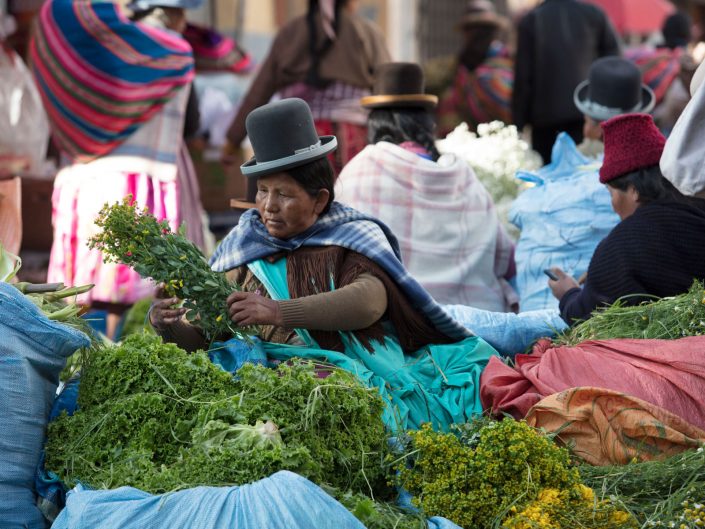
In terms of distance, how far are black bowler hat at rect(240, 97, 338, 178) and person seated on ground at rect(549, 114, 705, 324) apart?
3.87 feet

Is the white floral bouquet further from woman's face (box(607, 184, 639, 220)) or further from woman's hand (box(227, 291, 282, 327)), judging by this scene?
woman's hand (box(227, 291, 282, 327))

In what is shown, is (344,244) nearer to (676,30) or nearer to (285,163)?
(285,163)

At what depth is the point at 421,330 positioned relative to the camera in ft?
14.0

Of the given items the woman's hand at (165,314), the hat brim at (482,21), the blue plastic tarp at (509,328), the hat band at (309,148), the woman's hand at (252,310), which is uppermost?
the hat band at (309,148)

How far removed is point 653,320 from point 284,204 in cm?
134

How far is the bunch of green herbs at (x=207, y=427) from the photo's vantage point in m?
3.21

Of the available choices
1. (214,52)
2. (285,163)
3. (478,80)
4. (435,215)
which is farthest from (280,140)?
(478,80)

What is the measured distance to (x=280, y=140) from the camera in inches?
160

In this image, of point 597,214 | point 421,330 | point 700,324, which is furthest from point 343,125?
point 700,324

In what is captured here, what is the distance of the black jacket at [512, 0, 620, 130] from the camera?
903 centimetres

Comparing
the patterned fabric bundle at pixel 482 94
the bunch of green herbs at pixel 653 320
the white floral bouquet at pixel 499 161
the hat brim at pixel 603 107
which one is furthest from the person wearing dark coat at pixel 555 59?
the bunch of green herbs at pixel 653 320

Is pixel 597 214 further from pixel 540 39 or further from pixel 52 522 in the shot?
pixel 540 39

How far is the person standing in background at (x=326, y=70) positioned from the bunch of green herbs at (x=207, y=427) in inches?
178

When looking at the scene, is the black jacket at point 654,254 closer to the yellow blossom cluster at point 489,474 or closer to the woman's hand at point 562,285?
the woman's hand at point 562,285
